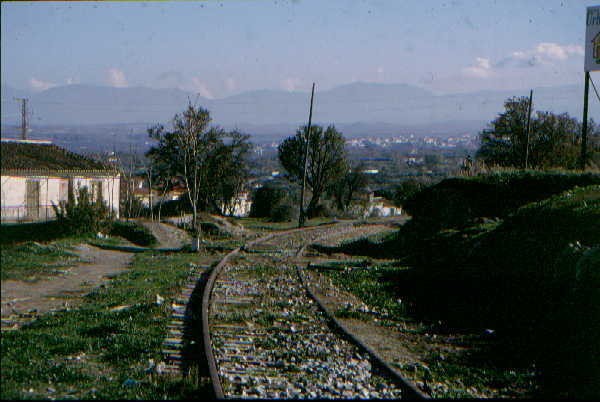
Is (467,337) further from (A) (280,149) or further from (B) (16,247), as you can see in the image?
(A) (280,149)

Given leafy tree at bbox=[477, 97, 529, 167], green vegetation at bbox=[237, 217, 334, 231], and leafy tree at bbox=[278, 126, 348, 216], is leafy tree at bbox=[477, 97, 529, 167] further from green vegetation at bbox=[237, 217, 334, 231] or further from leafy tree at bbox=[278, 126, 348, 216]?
green vegetation at bbox=[237, 217, 334, 231]

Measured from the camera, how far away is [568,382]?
6938mm

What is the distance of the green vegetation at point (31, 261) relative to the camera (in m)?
5.27

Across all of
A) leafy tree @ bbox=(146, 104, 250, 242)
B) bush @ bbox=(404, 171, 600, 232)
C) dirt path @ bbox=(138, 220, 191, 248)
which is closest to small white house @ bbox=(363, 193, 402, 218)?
leafy tree @ bbox=(146, 104, 250, 242)

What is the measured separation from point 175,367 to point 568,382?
165 inches

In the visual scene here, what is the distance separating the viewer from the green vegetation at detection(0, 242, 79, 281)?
17.3 feet

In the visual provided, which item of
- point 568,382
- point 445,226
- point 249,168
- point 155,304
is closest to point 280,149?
point 249,168

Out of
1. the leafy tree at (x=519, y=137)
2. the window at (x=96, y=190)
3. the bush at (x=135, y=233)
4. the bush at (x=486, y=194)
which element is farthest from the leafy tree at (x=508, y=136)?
the window at (x=96, y=190)

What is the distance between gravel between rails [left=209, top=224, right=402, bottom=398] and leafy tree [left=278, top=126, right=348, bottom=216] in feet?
139

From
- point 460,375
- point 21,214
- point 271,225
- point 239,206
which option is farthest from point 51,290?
point 239,206

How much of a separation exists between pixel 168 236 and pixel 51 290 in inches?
690

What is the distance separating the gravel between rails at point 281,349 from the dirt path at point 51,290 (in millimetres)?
1972

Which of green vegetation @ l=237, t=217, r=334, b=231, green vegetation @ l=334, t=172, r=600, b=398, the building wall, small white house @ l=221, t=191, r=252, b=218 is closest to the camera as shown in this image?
the building wall

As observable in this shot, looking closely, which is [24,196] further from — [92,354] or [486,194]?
[486,194]
